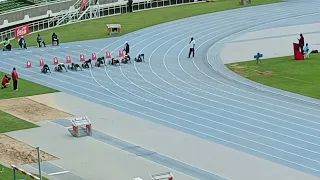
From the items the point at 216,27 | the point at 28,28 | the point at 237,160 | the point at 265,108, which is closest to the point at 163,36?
the point at 216,27

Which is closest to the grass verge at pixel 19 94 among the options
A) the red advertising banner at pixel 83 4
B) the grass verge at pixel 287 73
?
the grass verge at pixel 287 73

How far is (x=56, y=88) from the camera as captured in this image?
38.6m

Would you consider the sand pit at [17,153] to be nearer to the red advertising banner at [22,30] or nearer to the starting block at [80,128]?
the starting block at [80,128]

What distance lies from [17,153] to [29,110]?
6.96 metres

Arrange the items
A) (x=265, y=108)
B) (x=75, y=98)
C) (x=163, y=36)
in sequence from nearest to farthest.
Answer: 1. (x=265, y=108)
2. (x=75, y=98)
3. (x=163, y=36)

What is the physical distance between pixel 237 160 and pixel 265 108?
23.7 ft

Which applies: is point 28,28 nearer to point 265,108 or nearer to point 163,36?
point 163,36

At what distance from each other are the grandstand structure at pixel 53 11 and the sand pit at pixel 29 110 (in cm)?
1933

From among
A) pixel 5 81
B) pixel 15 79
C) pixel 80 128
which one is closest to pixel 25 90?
pixel 15 79

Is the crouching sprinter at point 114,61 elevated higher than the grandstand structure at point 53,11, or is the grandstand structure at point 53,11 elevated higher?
the grandstand structure at point 53,11

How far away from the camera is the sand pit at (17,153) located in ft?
86.9

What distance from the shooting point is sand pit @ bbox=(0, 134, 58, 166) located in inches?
1043

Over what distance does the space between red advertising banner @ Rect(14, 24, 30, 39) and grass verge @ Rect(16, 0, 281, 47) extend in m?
0.37

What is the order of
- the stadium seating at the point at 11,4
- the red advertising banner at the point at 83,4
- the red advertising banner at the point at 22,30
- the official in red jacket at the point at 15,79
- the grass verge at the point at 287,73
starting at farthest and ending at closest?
the red advertising banner at the point at 83,4 < the stadium seating at the point at 11,4 < the red advertising banner at the point at 22,30 < the official in red jacket at the point at 15,79 < the grass verge at the point at 287,73
